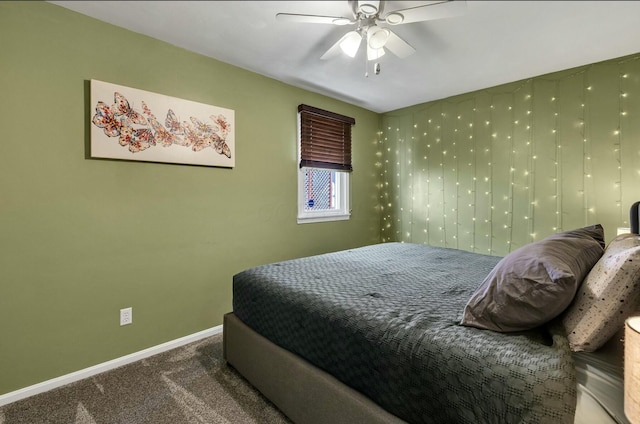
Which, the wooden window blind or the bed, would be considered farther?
the wooden window blind

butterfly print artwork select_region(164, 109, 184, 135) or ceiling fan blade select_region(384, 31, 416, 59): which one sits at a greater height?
ceiling fan blade select_region(384, 31, 416, 59)

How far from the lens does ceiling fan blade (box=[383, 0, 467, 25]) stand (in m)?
1.56

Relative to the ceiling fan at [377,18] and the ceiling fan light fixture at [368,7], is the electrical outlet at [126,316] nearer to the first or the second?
the ceiling fan at [377,18]

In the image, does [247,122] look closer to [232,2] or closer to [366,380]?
[232,2]

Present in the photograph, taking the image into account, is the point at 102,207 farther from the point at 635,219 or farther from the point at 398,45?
the point at 635,219

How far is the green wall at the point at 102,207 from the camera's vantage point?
72.2 inches

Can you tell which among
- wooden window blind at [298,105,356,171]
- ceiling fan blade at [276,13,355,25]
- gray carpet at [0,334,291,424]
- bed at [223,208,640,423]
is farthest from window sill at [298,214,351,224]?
ceiling fan blade at [276,13,355,25]

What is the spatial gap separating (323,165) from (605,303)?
9.41 ft

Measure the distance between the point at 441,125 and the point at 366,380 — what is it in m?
3.27

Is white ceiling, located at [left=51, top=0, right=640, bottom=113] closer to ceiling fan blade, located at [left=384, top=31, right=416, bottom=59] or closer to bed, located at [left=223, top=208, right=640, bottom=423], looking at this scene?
ceiling fan blade, located at [left=384, top=31, right=416, bottom=59]

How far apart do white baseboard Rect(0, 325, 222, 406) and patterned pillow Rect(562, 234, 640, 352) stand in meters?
2.53

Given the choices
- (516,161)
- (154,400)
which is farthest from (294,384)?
(516,161)

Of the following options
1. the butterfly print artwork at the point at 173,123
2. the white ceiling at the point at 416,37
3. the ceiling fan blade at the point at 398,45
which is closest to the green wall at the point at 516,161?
the white ceiling at the point at 416,37

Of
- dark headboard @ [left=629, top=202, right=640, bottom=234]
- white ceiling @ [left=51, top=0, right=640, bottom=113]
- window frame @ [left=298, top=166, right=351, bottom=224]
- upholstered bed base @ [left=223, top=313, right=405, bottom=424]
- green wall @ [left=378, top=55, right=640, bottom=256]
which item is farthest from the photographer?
window frame @ [left=298, top=166, right=351, bottom=224]
